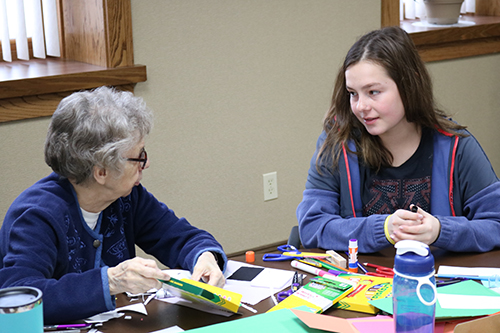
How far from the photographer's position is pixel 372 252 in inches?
63.8

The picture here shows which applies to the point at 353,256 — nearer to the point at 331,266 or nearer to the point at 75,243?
the point at 331,266

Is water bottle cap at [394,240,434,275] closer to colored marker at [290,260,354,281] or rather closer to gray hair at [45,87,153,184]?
colored marker at [290,260,354,281]

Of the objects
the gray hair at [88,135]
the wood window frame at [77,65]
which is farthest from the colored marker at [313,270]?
the wood window frame at [77,65]

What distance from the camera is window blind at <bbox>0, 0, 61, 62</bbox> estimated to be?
260cm

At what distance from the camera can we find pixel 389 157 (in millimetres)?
1859

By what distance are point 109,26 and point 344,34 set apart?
4.28ft

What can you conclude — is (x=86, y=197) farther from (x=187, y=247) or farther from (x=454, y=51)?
(x=454, y=51)

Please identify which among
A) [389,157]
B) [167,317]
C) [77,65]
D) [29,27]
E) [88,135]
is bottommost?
[167,317]

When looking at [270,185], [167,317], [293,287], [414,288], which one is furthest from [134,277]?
[270,185]

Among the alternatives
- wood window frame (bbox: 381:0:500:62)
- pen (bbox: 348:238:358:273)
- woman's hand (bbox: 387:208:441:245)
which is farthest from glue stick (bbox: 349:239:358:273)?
wood window frame (bbox: 381:0:500:62)

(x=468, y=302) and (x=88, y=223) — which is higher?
(x=88, y=223)

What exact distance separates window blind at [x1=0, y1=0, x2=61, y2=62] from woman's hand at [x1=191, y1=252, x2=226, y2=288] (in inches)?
63.9

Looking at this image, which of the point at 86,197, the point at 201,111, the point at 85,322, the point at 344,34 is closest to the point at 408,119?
the point at 86,197

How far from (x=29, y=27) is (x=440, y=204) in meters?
1.93
